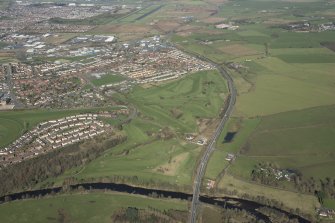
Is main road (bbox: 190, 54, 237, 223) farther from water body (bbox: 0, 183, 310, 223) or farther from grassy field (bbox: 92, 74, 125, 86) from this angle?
grassy field (bbox: 92, 74, 125, 86)

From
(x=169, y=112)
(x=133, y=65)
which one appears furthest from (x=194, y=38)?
(x=169, y=112)

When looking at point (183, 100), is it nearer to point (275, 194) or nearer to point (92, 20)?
point (275, 194)

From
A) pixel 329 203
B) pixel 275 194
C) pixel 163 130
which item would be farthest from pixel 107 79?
pixel 329 203

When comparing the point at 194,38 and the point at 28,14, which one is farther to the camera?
the point at 28,14

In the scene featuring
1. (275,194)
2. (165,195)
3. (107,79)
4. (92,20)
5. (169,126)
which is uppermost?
(275,194)

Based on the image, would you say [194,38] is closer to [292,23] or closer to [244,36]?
[244,36]

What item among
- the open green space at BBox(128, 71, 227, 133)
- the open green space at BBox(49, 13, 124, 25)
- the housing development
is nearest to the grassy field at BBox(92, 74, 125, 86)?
the housing development
